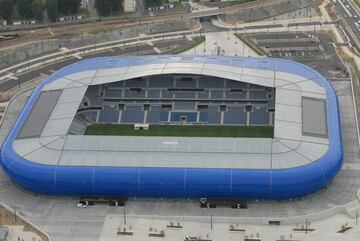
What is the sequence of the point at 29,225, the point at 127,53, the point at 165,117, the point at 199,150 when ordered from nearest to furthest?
1. the point at 29,225
2. the point at 199,150
3. the point at 165,117
4. the point at 127,53

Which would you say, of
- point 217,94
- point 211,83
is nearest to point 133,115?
point 211,83

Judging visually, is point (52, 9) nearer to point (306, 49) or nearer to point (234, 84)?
point (306, 49)

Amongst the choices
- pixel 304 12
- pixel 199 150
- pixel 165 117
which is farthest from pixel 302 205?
pixel 304 12

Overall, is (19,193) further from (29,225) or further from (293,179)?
(293,179)

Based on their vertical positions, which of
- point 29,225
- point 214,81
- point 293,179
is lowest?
point 29,225

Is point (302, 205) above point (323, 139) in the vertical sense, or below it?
below

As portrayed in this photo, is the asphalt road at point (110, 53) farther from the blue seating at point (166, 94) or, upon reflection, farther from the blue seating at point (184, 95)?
the blue seating at point (184, 95)
